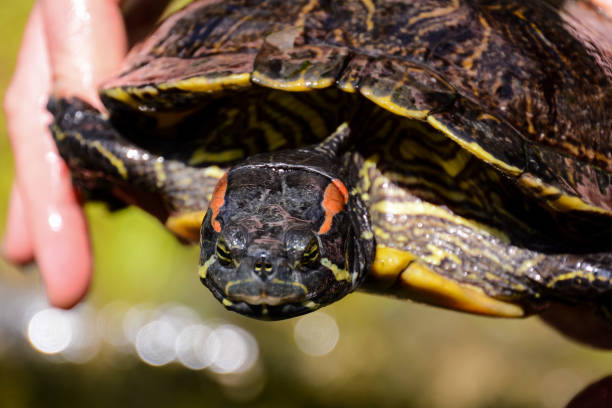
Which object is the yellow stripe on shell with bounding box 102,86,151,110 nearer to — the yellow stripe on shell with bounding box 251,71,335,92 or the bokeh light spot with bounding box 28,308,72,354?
the yellow stripe on shell with bounding box 251,71,335,92

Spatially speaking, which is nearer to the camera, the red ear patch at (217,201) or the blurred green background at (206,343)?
the red ear patch at (217,201)

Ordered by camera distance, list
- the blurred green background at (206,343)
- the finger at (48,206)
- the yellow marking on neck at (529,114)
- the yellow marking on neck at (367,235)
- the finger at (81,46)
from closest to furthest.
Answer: the yellow marking on neck at (529,114) → the yellow marking on neck at (367,235) → the finger at (81,46) → the finger at (48,206) → the blurred green background at (206,343)

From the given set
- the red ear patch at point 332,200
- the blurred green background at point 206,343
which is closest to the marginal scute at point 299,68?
the red ear patch at point 332,200

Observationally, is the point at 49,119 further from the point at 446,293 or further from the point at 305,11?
the point at 446,293

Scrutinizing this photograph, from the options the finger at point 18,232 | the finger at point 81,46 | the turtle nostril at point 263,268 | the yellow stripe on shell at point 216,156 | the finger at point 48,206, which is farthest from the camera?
the finger at point 18,232

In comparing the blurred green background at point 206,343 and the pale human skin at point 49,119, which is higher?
the pale human skin at point 49,119

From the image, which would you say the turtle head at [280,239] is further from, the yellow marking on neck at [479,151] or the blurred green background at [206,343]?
the blurred green background at [206,343]

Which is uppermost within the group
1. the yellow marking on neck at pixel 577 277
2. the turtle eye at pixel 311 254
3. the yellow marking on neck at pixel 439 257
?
the yellow marking on neck at pixel 577 277

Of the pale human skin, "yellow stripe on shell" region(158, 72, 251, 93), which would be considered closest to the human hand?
the pale human skin

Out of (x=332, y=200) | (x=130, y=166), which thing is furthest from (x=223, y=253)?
(x=130, y=166)
